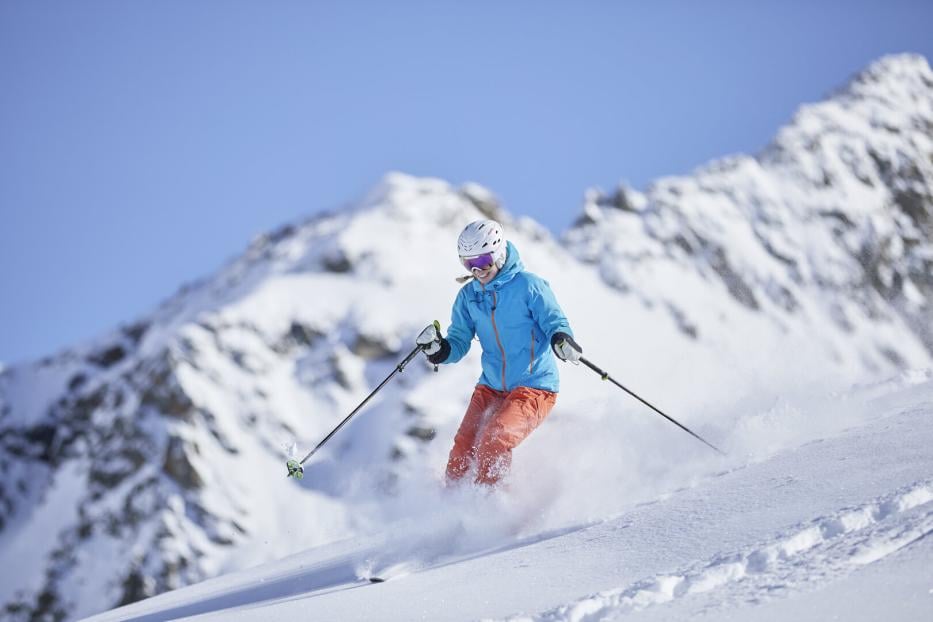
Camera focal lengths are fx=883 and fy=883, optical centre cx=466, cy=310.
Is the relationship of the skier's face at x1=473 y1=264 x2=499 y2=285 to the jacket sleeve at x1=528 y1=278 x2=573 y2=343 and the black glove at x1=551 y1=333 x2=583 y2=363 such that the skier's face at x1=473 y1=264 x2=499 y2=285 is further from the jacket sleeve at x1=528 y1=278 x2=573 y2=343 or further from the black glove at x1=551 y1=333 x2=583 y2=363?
Result: the black glove at x1=551 y1=333 x2=583 y2=363

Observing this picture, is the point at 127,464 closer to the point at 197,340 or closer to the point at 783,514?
the point at 197,340

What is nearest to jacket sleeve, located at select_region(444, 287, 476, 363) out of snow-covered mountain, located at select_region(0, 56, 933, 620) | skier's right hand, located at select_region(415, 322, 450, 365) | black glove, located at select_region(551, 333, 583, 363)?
skier's right hand, located at select_region(415, 322, 450, 365)

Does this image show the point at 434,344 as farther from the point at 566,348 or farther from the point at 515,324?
the point at 566,348

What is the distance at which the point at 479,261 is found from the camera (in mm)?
6742

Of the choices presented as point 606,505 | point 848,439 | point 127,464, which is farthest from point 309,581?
point 127,464

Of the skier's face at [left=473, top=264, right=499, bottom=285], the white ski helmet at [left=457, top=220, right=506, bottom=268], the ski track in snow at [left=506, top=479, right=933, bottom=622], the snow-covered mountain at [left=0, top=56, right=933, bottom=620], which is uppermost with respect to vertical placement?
the snow-covered mountain at [left=0, top=56, right=933, bottom=620]

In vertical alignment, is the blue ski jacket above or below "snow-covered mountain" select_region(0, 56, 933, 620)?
below

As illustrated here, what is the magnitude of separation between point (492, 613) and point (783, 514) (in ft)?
5.00

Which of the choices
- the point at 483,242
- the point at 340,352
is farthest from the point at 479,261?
the point at 340,352

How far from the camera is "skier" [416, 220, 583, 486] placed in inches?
257

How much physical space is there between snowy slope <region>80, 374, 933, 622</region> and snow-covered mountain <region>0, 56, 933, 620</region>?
89.6 feet

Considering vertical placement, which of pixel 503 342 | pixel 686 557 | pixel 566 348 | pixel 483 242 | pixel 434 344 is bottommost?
pixel 686 557

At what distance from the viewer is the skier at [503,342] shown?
21.5 ft

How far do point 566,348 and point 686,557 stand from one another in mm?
2479
